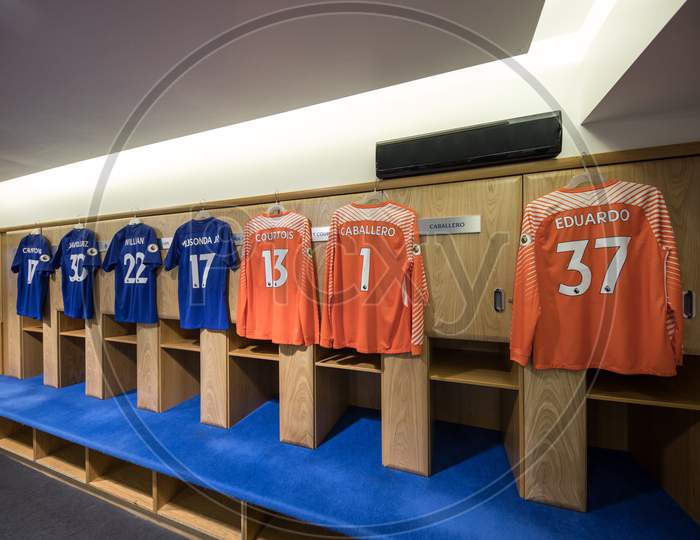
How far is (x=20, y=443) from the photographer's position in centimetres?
252

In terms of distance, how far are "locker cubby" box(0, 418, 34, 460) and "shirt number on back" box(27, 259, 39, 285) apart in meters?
1.28

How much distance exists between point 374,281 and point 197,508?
1.73m

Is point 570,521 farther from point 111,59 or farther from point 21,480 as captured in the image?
point 21,480

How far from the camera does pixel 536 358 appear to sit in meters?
1.25

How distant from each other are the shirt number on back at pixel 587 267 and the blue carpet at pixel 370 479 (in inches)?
37.0

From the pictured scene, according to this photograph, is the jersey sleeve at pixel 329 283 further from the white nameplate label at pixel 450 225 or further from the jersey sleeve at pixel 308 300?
the white nameplate label at pixel 450 225

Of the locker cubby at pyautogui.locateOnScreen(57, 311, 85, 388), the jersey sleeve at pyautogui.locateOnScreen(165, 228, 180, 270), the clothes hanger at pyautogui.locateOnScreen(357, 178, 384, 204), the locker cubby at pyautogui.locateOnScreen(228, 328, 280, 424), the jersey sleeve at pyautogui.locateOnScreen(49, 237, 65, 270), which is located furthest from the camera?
the locker cubby at pyautogui.locateOnScreen(57, 311, 85, 388)

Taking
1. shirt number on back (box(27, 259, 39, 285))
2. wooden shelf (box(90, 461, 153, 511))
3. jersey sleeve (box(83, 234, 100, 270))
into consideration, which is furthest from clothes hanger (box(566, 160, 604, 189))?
shirt number on back (box(27, 259, 39, 285))

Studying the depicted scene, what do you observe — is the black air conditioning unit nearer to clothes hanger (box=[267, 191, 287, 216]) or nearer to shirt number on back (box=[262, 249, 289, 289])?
clothes hanger (box=[267, 191, 287, 216])

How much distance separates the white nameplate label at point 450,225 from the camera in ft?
4.47

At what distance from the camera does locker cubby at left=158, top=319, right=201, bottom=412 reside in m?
2.11

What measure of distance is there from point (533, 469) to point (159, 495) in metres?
2.05

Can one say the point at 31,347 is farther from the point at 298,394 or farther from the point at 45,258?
the point at 298,394

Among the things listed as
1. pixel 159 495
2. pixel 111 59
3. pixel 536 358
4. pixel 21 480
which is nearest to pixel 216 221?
pixel 111 59
